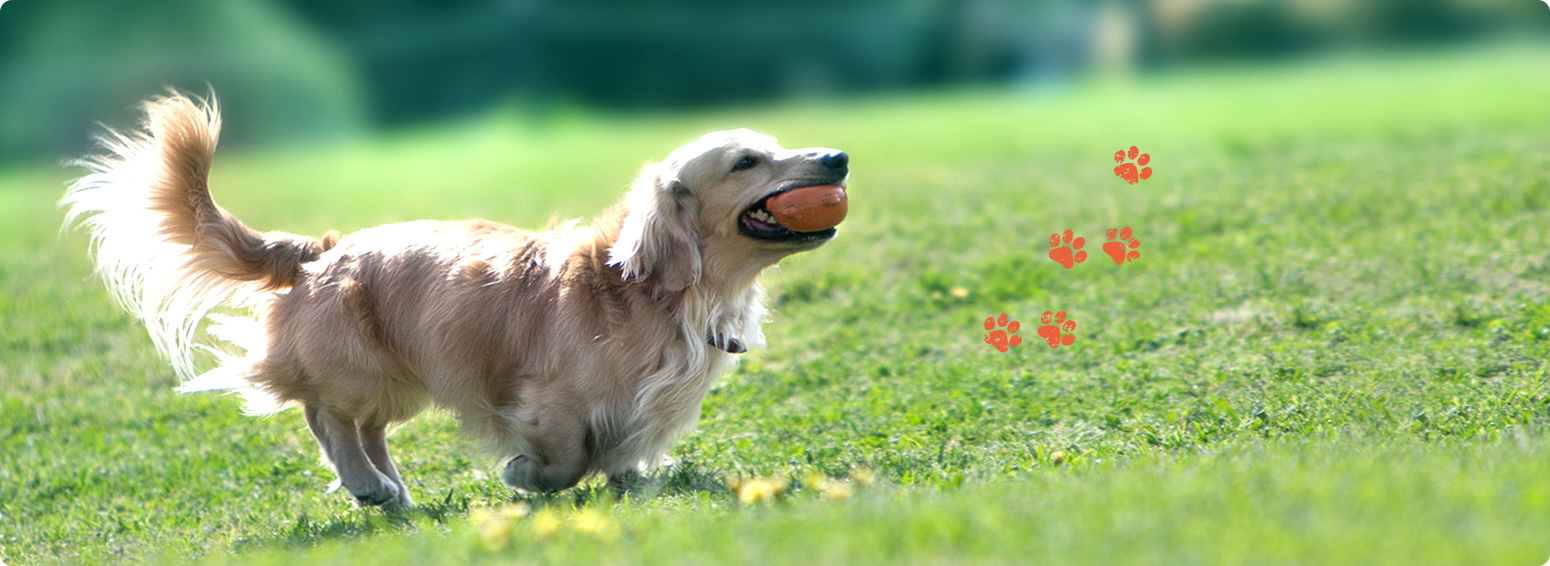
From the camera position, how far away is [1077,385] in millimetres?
6109

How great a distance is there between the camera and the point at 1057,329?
22.7 feet

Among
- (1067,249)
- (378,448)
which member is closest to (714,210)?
(378,448)

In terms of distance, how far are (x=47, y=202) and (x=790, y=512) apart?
47.2 ft

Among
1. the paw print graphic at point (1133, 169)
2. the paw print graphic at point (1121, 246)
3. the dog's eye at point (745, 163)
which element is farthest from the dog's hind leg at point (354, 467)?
the paw print graphic at point (1133, 169)

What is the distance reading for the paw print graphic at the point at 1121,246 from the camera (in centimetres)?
792

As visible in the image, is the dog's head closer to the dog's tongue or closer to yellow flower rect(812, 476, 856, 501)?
the dog's tongue

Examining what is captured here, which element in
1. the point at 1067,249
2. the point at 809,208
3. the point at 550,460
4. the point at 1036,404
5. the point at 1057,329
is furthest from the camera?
the point at 1067,249

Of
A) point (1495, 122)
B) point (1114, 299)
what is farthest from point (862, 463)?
point (1495, 122)

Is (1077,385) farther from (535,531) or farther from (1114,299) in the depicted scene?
(535,531)

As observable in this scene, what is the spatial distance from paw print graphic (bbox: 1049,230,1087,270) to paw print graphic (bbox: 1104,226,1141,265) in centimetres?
16

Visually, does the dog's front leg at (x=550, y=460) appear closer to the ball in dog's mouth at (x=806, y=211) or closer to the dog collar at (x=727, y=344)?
the dog collar at (x=727, y=344)

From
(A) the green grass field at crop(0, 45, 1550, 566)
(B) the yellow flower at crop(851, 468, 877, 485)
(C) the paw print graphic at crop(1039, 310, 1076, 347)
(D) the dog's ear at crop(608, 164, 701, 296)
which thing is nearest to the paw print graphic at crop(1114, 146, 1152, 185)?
(A) the green grass field at crop(0, 45, 1550, 566)

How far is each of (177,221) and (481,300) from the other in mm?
1478

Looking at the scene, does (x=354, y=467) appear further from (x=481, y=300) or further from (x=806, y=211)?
(x=806, y=211)
